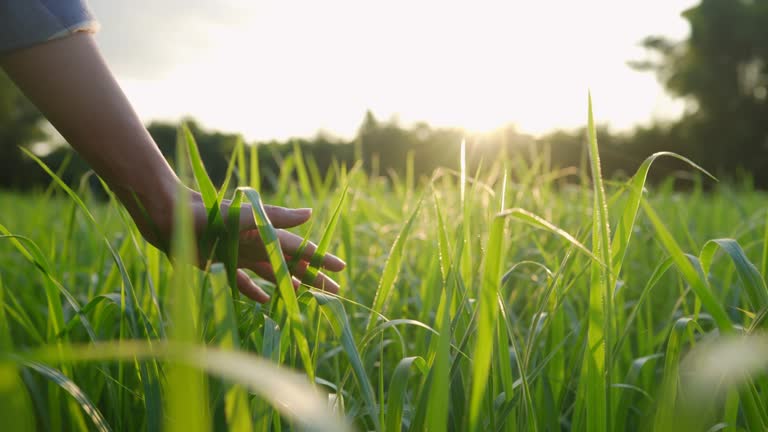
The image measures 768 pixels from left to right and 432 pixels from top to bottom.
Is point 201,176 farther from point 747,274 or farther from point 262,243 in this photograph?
point 747,274

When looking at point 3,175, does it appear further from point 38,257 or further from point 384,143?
point 38,257

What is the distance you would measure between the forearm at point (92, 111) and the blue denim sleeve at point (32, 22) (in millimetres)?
10

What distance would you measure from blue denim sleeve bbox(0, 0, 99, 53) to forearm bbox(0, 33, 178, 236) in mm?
10

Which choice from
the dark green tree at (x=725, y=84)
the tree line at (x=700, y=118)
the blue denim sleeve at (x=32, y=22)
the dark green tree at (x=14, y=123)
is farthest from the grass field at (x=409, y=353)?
the dark green tree at (x=14, y=123)

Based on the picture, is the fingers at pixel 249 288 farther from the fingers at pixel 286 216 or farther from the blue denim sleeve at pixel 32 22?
the blue denim sleeve at pixel 32 22

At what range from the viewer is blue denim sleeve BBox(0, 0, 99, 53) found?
667mm

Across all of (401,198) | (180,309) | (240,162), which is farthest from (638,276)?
(180,309)

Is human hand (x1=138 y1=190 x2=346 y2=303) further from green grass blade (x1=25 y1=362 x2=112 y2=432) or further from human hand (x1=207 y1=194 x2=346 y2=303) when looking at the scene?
green grass blade (x1=25 y1=362 x2=112 y2=432)

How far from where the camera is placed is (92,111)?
69 centimetres

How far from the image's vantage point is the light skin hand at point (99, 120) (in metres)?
0.68

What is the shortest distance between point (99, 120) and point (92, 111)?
0.04 ft

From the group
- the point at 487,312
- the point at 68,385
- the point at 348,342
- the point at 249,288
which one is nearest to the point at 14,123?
the point at 249,288

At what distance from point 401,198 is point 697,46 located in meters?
18.1

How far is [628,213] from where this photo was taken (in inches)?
24.6
